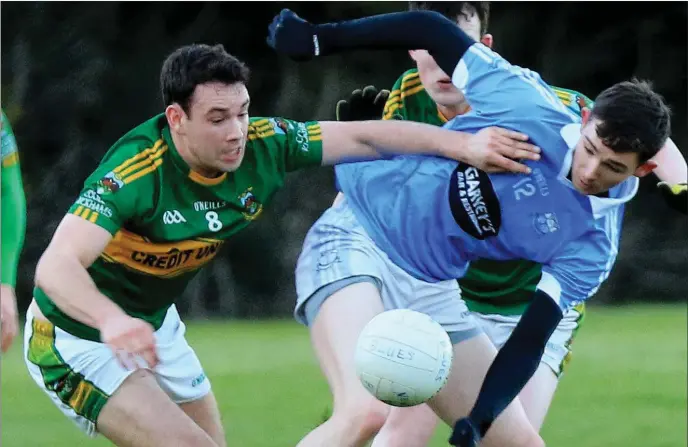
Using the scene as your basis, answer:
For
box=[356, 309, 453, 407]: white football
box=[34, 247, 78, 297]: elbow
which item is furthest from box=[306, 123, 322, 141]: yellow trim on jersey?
box=[34, 247, 78, 297]: elbow

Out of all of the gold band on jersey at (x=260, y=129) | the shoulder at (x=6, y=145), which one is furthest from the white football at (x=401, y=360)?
the shoulder at (x=6, y=145)

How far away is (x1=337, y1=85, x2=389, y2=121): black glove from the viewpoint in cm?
555

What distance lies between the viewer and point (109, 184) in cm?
428

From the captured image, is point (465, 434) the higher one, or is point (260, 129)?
point (260, 129)

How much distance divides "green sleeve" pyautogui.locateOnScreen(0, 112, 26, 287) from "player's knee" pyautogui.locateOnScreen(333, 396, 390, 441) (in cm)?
134

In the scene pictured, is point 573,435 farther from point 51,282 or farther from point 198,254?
point 51,282

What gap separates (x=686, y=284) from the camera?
56.7 ft

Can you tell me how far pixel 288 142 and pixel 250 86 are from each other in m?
12.3

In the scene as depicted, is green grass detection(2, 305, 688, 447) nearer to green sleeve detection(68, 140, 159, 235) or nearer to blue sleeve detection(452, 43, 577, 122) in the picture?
blue sleeve detection(452, 43, 577, 122)

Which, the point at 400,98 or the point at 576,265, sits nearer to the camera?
the point at 576,265

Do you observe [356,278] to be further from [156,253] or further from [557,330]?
[557,330]

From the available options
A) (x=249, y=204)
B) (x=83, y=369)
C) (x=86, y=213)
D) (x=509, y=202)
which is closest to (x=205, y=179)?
(x=249, y=204)

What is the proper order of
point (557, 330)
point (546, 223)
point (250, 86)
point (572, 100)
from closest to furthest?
point (546, 223) < point (572, 100) < point (557, 330) < point (250, 86)

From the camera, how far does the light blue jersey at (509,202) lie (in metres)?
4.49
